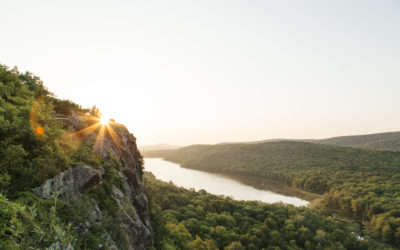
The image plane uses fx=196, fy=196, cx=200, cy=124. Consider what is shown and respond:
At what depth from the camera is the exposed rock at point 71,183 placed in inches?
269

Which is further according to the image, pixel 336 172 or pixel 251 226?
pixel 336 172

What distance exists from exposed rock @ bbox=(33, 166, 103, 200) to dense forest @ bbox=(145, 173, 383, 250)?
24326mm

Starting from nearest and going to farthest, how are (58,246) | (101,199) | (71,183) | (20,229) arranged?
(20,229) < (58,246) < (71,183) < (101,199)

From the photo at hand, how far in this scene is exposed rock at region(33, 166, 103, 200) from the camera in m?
6.83

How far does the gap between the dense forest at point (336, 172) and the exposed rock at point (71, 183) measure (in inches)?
2478

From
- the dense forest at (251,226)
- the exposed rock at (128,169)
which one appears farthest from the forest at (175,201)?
the exposed rock at (128,169)

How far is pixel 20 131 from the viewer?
729 cm

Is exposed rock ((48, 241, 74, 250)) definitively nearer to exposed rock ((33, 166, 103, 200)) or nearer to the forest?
the forest

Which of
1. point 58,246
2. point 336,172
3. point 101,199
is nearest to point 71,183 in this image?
point 101,199

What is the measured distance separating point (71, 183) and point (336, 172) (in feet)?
394

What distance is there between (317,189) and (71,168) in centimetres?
10277

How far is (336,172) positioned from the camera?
327ft

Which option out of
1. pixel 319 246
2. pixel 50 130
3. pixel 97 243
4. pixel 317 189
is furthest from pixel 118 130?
pixel 317 189

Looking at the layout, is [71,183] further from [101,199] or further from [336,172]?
[336,172]
